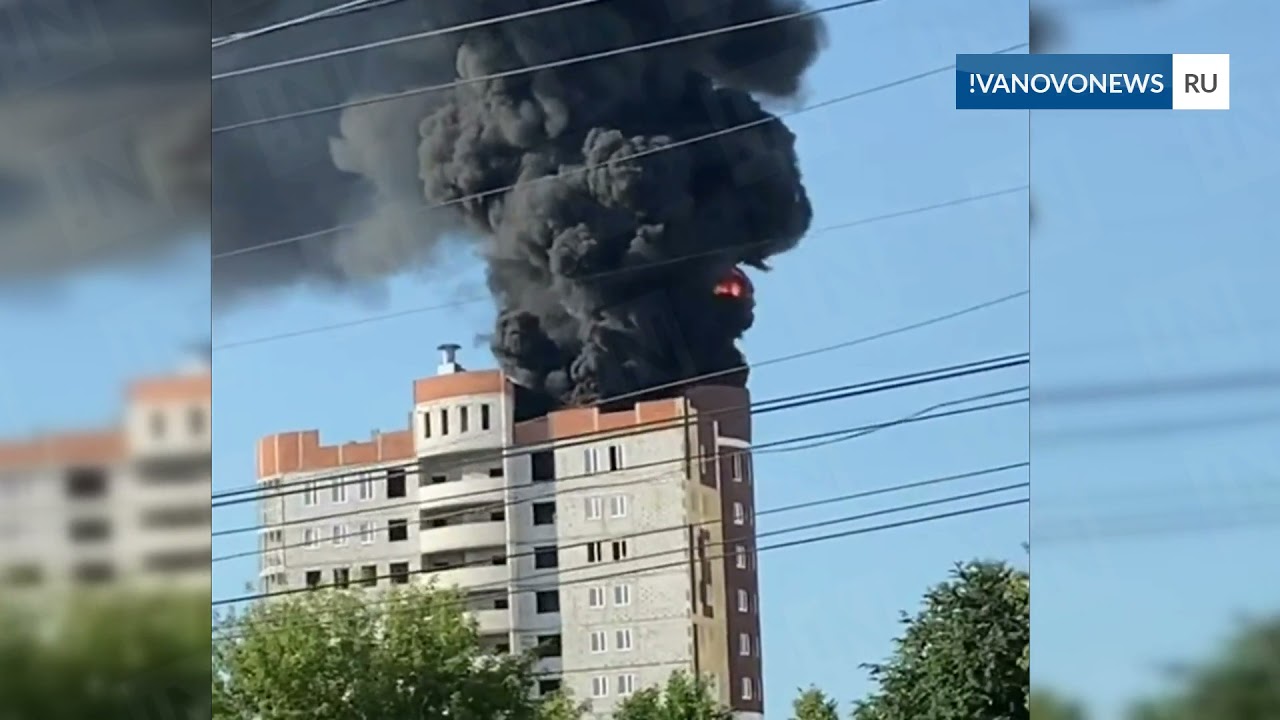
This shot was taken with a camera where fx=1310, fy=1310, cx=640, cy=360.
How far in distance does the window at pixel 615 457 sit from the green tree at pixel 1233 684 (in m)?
1.20

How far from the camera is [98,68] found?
116 inches

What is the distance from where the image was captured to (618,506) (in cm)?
282

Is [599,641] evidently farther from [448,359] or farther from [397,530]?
[448,359]

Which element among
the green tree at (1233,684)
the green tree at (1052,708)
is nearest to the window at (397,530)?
the green tree at (1052,708)

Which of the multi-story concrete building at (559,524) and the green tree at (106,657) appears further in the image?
the green tree at (106,657)

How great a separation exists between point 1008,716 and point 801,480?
27.1 inches

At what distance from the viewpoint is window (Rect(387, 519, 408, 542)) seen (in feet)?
9.37

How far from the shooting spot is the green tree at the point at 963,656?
279cm

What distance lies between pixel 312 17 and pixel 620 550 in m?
1.35

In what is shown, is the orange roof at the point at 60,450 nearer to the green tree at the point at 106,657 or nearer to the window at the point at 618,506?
the green tree at the point at 106,657

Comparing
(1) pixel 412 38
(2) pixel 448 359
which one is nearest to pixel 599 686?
(2) pixel 448 359

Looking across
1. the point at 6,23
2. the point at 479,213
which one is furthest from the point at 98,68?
the point at 479,213

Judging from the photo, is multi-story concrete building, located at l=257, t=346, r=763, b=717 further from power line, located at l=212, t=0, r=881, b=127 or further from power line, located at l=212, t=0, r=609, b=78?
power line, located at l=212, t=0, r=609, b=78

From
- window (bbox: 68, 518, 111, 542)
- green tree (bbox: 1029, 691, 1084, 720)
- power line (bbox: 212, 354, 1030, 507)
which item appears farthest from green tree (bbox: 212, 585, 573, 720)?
green tree (bbox: 1029, 691, 1084, 720)
